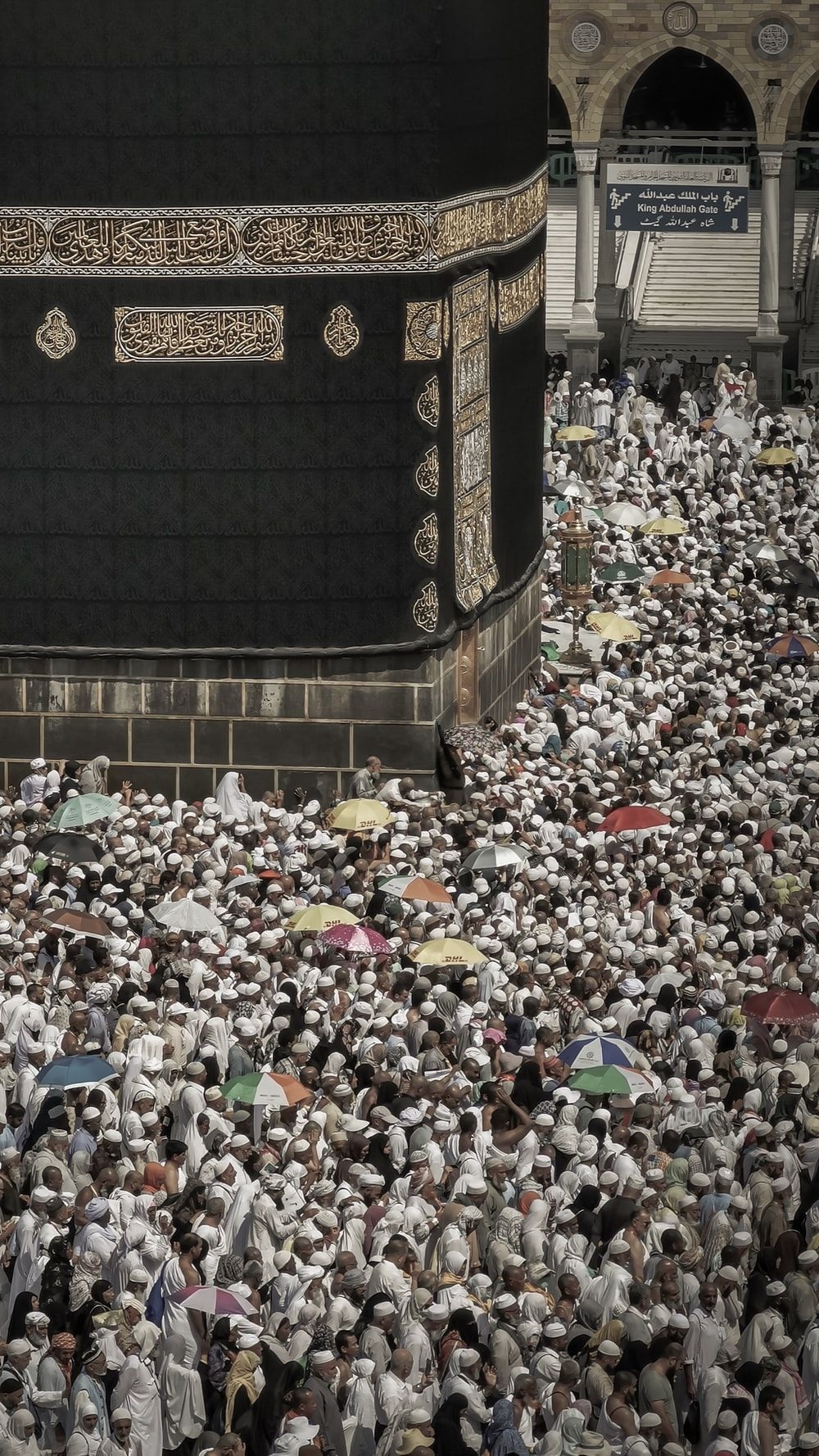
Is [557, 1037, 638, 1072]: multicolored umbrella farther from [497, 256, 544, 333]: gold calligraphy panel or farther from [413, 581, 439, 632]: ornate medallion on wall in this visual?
[497, 256, 544, 333]: gold calligraphy panel

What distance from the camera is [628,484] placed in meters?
32.4

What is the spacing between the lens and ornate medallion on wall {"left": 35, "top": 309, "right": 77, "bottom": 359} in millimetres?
22594

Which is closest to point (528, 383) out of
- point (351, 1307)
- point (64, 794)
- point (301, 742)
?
point (301, 742)

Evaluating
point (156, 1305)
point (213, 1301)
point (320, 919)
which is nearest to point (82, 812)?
point (320, 919)

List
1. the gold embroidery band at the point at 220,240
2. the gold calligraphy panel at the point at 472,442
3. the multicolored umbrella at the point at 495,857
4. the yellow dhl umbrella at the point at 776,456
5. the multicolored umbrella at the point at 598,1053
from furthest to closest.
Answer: the yellow dhl umbrella at the point at 776,456
the gold calligraphy panel at the point at 472,442
the gold embroidery band at the point at 220,240
the multicolored umbrella at the point at 495,857
the multicolored umbrella at the point at 598,1053

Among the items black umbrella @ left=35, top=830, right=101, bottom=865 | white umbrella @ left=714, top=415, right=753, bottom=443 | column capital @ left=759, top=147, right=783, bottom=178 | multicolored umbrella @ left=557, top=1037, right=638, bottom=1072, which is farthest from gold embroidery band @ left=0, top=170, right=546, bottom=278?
column capital @ left=759, top=147, right=783, bottom=178

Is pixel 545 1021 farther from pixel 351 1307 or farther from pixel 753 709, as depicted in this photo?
pixel 753 709

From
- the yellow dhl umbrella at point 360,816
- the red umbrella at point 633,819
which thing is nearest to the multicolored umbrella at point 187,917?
the yellow dhl umbrella at point 360,816

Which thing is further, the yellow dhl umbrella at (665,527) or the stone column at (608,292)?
the stone column at (608,292)

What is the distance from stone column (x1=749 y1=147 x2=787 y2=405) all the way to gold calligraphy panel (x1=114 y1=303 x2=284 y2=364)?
20532 mm

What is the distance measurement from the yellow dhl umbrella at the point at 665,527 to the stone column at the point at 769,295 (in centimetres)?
1234

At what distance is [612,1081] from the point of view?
15.4 meters

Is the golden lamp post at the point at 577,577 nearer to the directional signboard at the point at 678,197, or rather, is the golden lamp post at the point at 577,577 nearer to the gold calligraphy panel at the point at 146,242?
the gold calligraphy panel at the point at 146,242

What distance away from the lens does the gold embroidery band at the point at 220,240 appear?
73.0 ft
